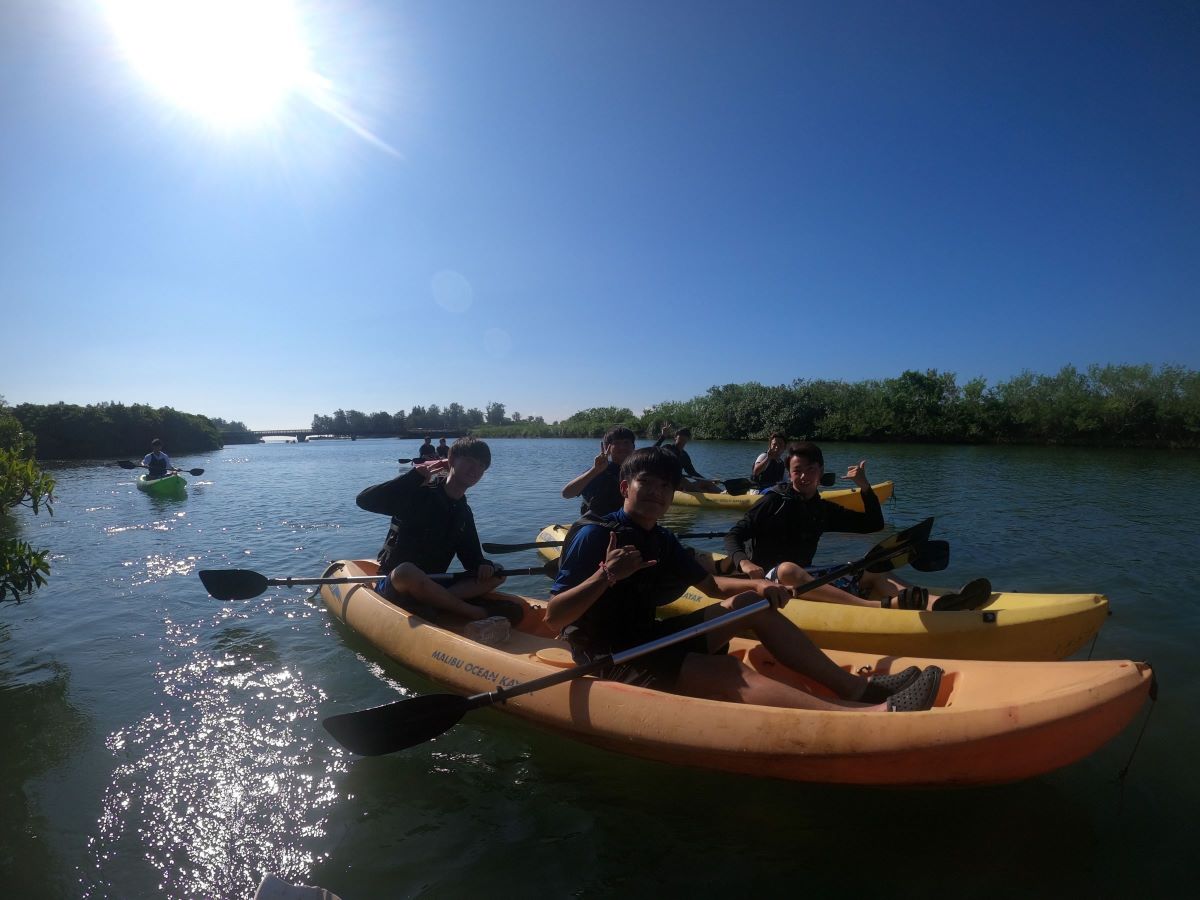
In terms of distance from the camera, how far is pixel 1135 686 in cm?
238

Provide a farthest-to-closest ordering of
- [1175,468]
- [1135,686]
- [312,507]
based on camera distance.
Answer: [1175,468] → [312,507] → [1135,686]

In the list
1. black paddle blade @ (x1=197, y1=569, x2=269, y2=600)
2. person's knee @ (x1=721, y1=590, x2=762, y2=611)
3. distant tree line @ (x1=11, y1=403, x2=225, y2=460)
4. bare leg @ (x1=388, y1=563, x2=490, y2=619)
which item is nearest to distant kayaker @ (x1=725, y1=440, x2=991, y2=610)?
person's knee @ (x1=721, y1=590, x2=762, y2=611)

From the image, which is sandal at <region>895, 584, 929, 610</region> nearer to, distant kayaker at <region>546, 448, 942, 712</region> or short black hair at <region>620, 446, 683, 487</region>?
distant kayaker at <region>546, 448, 942, 712</region>

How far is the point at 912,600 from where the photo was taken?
4.57 m

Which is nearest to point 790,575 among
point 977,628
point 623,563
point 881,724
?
point 977,628

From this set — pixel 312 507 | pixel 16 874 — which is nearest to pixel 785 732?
pixel 16 874

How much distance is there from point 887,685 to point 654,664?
3.98 feet

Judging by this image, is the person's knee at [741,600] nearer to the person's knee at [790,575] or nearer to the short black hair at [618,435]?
the person's knee at [790,575]

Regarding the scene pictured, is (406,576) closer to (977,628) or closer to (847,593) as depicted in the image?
(847,593)

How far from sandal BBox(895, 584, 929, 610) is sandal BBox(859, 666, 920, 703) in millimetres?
1585

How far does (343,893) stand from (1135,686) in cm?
341

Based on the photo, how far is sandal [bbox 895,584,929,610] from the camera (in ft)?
15.0

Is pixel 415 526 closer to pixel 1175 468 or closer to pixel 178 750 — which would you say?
pixel 178 750

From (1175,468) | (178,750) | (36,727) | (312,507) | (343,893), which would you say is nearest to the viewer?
(343,893)
